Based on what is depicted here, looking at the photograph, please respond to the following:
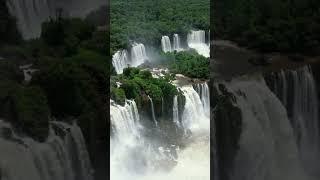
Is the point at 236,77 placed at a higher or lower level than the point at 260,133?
higher

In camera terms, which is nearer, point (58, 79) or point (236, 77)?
point (58, 79)

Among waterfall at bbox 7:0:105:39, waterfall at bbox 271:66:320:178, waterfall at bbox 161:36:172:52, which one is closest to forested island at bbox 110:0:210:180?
waterfall at bbox 161:36:172:52

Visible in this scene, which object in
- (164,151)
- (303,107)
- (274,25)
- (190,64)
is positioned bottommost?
Answer: (164,151)

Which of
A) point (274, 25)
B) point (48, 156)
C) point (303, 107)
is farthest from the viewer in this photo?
point (303, 107)

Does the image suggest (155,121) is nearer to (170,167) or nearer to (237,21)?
(170,167)

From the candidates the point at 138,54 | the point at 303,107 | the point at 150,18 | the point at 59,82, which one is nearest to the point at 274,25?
the point at 303,107

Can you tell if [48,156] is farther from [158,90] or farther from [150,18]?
[150,18]

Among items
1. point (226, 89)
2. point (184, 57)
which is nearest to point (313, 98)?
point (226, 89)

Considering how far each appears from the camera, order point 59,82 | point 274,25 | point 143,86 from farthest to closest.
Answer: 1. point 274,25
2. point 143,86
3. point 59,82
